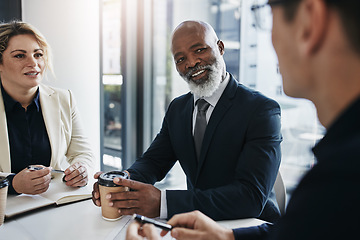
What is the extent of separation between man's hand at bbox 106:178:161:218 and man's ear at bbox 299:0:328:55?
80 cm

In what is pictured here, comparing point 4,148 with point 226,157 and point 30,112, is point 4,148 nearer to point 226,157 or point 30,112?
point 30,112

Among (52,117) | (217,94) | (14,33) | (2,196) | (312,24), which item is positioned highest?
(14,33)

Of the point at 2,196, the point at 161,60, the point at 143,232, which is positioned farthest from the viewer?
the point at 161,60

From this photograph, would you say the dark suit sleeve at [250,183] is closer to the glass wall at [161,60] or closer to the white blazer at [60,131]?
the white blazer at [60,131]

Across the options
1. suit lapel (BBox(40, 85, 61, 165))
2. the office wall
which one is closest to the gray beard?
suit lapel (BBox(40, 85, 61, 165))

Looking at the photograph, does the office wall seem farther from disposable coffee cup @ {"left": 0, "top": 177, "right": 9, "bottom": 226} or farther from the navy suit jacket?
disposable coffee cup @ {"left": 0, "top": 177, "right": 9, "bottom": 226}

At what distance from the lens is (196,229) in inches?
36.1

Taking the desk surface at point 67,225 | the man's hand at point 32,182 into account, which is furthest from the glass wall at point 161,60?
the man's hand at point 32,182

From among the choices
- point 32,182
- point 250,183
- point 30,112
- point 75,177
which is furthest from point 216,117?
point 30,112

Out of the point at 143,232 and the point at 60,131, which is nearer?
the point at 143,232

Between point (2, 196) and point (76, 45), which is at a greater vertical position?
point (76, 45)

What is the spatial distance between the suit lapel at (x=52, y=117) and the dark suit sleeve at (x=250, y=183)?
995mm

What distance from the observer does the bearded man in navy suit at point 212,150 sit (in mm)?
1161

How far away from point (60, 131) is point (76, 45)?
133cm
